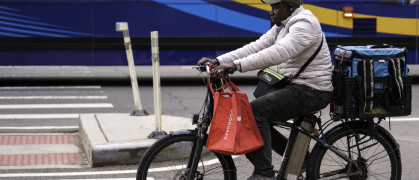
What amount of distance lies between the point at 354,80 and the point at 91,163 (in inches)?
118

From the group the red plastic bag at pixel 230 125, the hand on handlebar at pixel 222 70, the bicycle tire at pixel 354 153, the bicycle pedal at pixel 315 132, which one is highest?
the hand on handlebar at pixel 222 70

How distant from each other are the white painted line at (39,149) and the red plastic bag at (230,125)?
135 inches

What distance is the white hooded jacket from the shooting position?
4.90 meters

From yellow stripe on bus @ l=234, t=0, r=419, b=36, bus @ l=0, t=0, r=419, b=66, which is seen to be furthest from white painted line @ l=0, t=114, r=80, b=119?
yellow stripe on bus @ l=234, t=0, r=419, b=36

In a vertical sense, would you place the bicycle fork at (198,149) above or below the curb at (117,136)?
above

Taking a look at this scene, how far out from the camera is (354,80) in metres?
5.11

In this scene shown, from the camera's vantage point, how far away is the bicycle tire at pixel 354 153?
538cm

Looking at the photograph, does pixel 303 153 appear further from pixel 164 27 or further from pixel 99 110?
pixel 164 27

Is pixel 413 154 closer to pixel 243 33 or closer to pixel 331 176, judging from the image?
pixel 331 176

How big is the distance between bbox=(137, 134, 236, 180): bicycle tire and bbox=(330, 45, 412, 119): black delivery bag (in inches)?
34.1

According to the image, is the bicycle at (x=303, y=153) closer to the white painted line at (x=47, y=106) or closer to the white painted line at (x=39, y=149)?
the white painted line at (x=39, y=149)

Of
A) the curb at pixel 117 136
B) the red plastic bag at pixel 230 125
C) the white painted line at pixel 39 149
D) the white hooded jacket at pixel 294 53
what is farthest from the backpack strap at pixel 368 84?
the white painted line at pixel 39 149

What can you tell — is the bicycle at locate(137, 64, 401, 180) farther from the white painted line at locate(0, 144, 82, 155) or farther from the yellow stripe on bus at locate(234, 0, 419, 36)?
the yellow stripe on bus at locate(234, 0, 419, 36)

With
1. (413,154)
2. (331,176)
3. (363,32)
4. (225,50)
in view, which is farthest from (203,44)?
(331,176)
